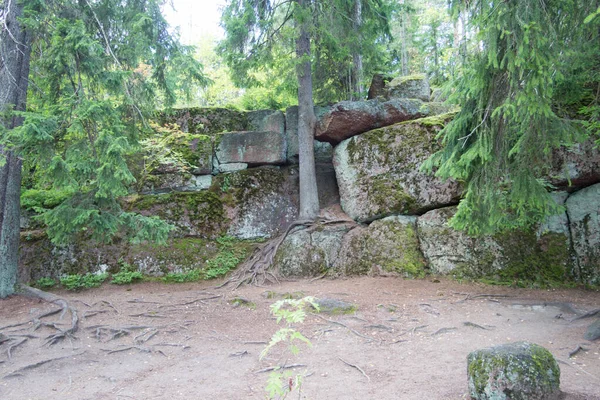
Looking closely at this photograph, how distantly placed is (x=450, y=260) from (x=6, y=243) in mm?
8980

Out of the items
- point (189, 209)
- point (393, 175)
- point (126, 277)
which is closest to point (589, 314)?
A: point (393, 175)

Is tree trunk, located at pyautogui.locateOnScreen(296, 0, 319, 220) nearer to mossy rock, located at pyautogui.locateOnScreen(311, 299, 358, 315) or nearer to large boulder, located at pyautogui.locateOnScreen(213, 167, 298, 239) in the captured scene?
large boulder, located at pyautogui.locateOnScreen(213, 167, 298, 239)

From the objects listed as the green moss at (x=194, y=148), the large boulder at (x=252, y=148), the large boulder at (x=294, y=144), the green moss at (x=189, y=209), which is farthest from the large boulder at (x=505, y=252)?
the green moss at (x=194, y=148)

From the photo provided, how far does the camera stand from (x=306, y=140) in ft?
36.2

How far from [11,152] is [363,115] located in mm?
7901

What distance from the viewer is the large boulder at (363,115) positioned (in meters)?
10.6

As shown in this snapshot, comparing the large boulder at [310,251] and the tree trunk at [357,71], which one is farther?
the tree trunk at [357,71]

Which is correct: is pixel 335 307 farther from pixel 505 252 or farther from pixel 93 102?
pixel 93 102

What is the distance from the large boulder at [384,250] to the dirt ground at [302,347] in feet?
1.45

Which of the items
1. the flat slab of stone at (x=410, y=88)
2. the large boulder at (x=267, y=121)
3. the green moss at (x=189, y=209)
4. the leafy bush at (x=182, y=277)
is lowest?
the leafy bush at (x=182, y=277)

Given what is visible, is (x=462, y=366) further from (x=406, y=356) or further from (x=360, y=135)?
(x=360, y=135)

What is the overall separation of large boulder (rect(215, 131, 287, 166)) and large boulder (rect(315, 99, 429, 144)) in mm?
1697

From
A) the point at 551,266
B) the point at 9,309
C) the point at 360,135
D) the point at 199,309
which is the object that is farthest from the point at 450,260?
the point at 9,309

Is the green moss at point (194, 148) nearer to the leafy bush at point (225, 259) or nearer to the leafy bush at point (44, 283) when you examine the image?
the leafy bush at point (225, 259)
